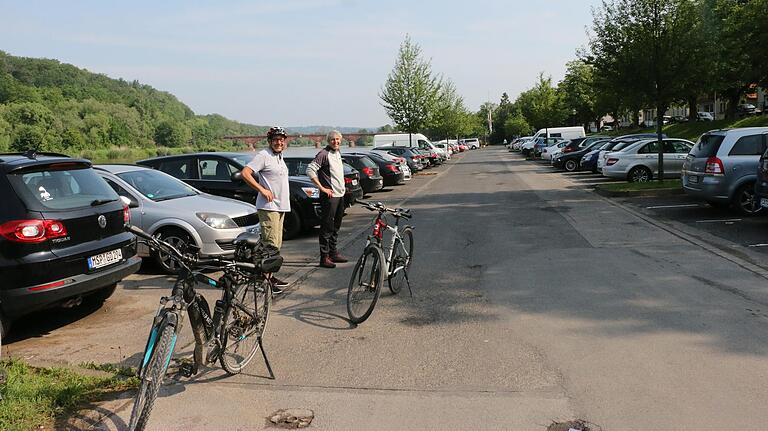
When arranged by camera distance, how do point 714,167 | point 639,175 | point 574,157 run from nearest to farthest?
point 714,167
point 639,175
point 574,157

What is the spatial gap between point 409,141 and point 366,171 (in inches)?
982

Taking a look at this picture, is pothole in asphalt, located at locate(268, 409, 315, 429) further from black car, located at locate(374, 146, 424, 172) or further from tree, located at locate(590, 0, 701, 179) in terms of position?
black car, located at locate(374, 146, 424, 172)

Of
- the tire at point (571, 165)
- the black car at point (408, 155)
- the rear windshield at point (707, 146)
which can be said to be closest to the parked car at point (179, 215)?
the rear windshield at point (707, 146)

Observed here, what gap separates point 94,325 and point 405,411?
371 cm

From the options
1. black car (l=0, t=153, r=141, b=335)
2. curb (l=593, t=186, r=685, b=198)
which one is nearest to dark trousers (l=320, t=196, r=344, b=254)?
black car (l=0, t=153, r=141, b=335)

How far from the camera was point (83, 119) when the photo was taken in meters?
65.6

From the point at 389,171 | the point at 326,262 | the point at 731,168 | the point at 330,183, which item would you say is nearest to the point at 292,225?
the point at 326,262

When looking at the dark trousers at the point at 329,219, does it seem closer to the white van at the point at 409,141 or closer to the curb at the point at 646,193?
the curb at the point at 646,193

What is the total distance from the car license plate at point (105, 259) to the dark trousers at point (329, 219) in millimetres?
2841

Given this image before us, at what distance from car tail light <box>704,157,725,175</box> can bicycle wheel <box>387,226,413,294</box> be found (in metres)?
7.95

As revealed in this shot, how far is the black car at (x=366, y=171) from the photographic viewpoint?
730 inches

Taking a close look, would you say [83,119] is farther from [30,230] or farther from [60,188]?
[30,230]

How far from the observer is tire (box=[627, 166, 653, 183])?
2028 centimetres

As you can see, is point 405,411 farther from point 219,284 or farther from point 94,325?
point 94,325
